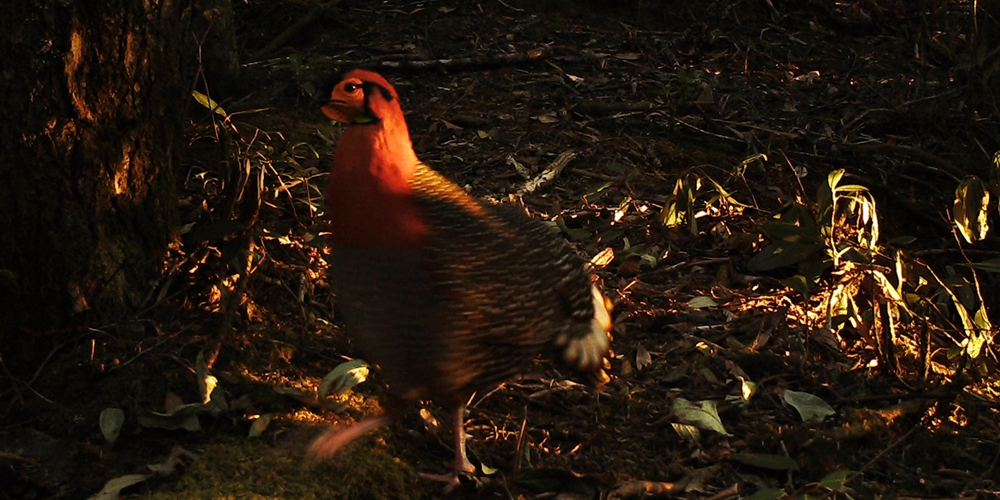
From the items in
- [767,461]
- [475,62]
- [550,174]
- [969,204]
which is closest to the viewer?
[767,461]

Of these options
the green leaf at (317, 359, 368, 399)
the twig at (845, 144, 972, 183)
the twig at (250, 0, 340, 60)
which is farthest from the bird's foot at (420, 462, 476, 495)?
the twig at (250, 0, 340, 60)

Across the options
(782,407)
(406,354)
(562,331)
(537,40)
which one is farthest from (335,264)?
(537,40)

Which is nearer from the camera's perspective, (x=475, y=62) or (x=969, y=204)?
(x=969, y=204)

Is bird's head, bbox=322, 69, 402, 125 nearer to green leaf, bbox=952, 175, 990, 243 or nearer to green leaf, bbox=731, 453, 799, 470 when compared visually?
green leaf, bbox=731, 453, 799, 470

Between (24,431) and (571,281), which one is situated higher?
(571,281)

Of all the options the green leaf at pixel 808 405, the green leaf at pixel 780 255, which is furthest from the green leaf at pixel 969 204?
the green leaf at pixel 808 405

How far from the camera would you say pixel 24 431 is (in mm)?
2496

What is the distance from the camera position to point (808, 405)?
2998 mm

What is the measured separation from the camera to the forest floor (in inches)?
103

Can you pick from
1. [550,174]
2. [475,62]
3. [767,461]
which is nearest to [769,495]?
[767,461]

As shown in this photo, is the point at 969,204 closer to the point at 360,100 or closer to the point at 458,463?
the point at 458,463

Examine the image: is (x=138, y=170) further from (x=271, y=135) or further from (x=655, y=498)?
(x=655, y=498)

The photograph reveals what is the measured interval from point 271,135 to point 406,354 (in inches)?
84.3

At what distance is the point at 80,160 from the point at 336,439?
1062mm
